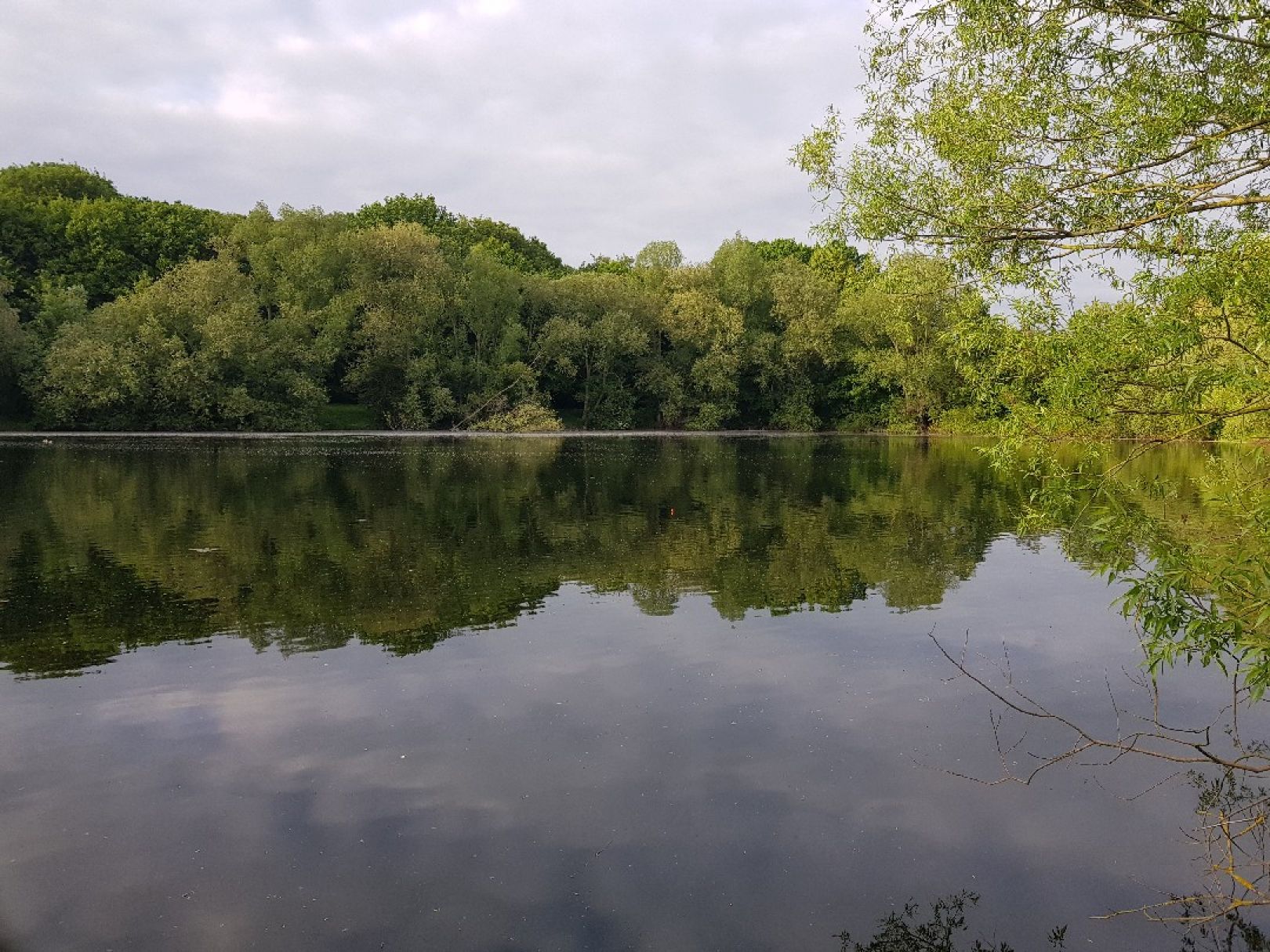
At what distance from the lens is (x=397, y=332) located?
79.9 meters

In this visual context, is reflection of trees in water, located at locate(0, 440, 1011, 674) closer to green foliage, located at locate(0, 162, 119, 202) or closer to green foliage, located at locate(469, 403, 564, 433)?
green foliage, located at locate(469, 403, 564, 433)

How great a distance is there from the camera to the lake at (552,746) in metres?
8.21

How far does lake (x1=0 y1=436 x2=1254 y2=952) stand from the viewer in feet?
26.9

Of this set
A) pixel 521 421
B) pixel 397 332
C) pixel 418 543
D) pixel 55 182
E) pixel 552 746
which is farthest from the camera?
pixel 55 182

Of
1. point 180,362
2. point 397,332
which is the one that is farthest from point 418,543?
point 397,332

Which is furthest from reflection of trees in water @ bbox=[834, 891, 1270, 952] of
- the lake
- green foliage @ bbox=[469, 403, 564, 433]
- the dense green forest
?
green foliage @ bbox=[469, 403, 564, 433]

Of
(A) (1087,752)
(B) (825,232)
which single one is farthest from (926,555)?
(A) (1087,752)

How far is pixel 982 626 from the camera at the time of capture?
1777 cm

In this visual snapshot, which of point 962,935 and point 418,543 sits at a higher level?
point 962,935

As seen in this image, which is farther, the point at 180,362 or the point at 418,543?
the point at 180,362

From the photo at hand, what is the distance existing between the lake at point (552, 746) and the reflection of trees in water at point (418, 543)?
164 millimetres

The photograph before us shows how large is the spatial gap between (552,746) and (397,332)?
72434 millimetres

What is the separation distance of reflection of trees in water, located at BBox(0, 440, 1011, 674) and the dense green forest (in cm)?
2373

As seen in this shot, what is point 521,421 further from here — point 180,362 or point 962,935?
point 962,935
